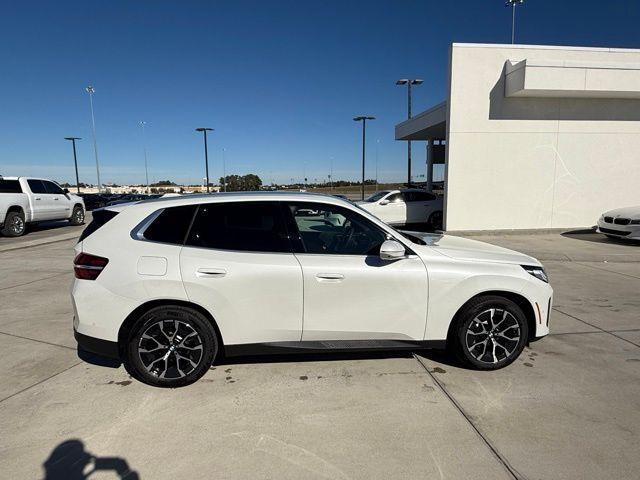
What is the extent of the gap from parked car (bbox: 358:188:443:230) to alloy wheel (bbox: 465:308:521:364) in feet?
33.9

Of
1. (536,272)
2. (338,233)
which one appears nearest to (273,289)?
(338,233)

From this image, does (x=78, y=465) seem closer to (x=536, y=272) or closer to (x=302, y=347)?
(x=302, y=347)

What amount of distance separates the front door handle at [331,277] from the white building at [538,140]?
34.3 feet

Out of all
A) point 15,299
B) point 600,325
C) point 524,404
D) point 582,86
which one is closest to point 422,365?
point 524,404

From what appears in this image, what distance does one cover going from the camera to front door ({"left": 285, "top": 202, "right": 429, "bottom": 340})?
11.0ft

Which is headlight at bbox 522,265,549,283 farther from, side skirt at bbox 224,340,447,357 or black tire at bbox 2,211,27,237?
black tire at bbox 2,211,27,237

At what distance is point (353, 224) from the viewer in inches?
143

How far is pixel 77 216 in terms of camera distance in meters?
17.4

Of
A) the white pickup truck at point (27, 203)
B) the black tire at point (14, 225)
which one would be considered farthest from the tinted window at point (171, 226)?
the black tire at point (14, 225)

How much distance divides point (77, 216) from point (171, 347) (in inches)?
672

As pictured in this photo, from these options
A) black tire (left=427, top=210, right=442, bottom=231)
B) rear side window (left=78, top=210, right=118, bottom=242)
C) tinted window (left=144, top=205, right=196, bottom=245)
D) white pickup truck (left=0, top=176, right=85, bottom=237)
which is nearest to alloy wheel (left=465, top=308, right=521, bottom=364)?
tinted window (left=144, top=205, right=196, bottom=245)

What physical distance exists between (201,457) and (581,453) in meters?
2.45

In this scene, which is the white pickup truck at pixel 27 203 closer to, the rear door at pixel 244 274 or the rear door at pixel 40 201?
the rear door at pixel 40 201

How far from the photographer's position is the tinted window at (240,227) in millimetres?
3404
